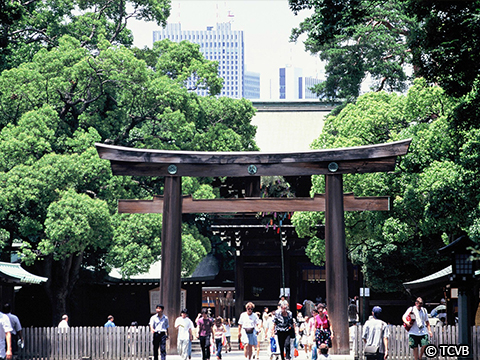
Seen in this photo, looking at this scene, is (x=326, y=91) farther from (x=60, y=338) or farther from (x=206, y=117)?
(x=60, y=338)

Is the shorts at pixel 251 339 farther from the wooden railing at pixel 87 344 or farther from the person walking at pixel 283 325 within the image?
the wooden railing at pixel 87 344

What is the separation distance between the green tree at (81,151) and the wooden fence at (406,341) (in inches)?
449

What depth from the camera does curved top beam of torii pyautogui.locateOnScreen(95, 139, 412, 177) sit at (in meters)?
20.3

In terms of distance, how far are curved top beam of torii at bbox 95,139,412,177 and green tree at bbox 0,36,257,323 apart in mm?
6670

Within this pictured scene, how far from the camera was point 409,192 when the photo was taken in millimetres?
23000

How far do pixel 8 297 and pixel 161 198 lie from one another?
6.36 meters

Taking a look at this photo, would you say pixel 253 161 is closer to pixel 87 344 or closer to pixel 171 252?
pixel 171 252

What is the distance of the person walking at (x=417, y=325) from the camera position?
52.6ft

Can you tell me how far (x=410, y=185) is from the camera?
23.1m

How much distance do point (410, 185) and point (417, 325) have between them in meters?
7.68

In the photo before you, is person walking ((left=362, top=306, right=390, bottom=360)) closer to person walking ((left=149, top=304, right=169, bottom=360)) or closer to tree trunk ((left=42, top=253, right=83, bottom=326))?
person walking ((left=149, top=304, right=169, bottom=360))

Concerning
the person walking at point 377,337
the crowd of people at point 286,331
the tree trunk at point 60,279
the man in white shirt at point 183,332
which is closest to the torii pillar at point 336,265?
the crowd of people at point 286,331

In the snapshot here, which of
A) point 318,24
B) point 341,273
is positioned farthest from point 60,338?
point 318,24

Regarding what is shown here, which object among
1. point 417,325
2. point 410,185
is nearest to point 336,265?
point 417,325
